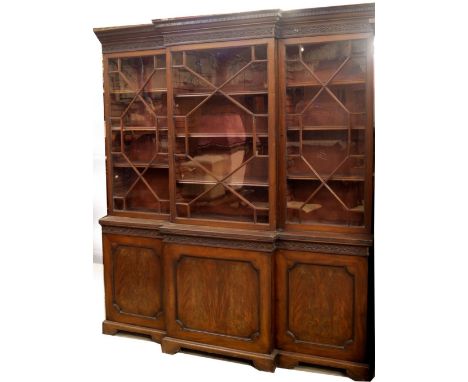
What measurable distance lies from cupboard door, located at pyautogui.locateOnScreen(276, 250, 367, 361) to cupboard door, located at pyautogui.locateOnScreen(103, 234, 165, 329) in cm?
83

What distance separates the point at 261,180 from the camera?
2.96 meters

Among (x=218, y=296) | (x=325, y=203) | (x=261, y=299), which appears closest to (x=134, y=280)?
(x=218, y=296)

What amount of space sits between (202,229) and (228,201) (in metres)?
0.23

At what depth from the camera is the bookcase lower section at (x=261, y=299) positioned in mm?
2818

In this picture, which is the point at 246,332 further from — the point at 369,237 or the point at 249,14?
the point at 249,14

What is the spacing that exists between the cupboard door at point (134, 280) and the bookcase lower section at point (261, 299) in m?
0.01

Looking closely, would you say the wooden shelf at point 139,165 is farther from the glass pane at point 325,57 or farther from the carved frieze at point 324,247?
the glass pane at point 325,57

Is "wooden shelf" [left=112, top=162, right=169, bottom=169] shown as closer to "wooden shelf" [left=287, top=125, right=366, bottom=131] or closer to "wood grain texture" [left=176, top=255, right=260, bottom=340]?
"wood grain texture" [left=176, top=255, right=260, bottom=340]

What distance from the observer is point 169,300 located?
10.3 ft

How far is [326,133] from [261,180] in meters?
0.46

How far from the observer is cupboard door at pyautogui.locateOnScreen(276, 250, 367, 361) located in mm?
2789

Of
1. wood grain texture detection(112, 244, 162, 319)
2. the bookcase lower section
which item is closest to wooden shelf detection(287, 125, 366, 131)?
the bookcase lower section

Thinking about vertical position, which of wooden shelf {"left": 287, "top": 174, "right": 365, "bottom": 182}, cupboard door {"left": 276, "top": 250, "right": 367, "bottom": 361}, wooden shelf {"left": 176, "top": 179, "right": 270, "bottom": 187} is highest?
wooden shelf {"left": 287, "top": 174, "right": 365, "bottom": 182}

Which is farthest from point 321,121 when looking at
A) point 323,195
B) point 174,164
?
point 174,164
